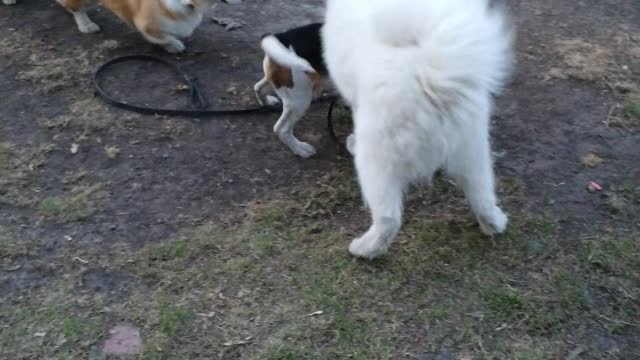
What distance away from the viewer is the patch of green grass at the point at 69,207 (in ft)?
9.78

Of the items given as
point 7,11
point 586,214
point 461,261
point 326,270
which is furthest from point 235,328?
point 7,11

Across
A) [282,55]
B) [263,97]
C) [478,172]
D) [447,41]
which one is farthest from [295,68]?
[447,41]

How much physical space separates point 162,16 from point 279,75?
1320 mm

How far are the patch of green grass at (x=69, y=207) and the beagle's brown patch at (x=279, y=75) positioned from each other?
1.01 meters

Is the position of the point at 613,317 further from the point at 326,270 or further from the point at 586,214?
the point at 326,270

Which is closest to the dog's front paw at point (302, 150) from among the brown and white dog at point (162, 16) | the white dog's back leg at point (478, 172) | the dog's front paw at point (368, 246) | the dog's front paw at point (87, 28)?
the dog's front paw at point (368, 246)

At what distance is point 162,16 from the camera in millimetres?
4031

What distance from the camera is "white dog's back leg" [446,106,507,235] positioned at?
92.0 inches

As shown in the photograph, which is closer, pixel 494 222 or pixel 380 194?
pixel 380 194

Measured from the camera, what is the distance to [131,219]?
9.80ft

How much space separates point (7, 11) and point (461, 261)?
369 centimetres

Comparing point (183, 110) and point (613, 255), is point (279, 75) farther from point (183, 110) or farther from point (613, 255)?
point (613, 255)

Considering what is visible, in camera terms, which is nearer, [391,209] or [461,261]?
[391,209]

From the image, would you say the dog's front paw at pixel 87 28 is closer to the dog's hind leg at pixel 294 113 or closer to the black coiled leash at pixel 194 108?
the black coiled leash at pixel 194 108
